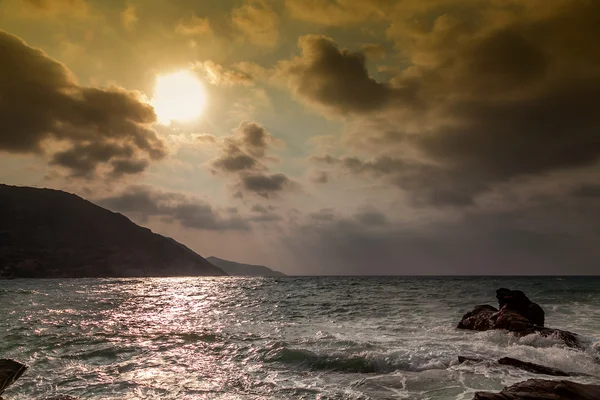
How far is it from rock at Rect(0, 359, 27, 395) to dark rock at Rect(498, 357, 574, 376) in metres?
20.6

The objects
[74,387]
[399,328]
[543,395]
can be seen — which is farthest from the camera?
[399,328]

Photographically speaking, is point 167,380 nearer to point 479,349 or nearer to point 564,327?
point 479,349

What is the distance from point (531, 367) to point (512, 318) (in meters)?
10.2

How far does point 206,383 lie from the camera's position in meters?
14.1

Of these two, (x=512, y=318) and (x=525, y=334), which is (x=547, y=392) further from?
(x=512, y=318)

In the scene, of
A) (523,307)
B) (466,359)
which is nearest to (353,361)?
(466,359)

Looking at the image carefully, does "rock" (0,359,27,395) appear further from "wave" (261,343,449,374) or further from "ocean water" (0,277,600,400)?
"wave" (261,343,449,374)

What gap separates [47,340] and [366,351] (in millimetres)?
19799

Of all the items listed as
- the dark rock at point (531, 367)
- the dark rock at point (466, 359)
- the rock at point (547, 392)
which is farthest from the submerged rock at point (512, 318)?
the rock at point (547, 392)

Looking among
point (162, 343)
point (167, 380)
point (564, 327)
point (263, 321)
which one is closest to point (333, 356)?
point (167, 380)

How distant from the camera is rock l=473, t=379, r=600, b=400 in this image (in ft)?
29.4

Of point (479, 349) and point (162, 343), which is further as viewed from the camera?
point (162, 343)

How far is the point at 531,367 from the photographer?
47.9ft

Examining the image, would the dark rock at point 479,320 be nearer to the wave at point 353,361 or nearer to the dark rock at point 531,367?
the dark rock at point 531,367
